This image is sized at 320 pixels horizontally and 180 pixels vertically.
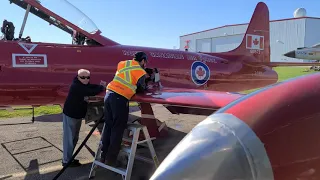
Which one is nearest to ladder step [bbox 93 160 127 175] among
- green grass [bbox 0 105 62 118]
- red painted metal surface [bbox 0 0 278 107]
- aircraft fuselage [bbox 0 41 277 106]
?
red painted metal surface [bbox 0 0 278 107]

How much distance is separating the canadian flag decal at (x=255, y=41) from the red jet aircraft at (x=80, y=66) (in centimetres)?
214

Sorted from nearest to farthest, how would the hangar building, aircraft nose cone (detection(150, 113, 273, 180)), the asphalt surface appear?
aircraft nose cone (detection(150, 113, 273, 180))
the asphalt surface
the hangar building

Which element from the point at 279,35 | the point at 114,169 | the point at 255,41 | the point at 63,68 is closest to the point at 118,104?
the point at 114,169

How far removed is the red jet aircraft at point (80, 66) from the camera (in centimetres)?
470

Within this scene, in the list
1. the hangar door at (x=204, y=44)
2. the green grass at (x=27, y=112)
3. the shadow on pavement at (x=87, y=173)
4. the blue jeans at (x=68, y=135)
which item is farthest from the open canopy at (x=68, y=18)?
the hangar door at (x=204, y=44)

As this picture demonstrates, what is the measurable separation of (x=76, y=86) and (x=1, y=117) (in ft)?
18.9

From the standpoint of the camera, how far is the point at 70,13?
5.91 metres

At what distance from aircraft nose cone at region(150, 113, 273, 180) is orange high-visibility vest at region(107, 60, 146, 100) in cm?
270

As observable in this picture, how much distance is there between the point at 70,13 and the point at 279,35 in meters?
50.3

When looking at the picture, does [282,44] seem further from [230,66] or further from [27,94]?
[27,94]

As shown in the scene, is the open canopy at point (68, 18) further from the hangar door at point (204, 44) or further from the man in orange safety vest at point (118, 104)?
the hangar door at point (204, 44)

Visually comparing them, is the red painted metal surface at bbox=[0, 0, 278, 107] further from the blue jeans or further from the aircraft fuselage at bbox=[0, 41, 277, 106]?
the blue jeans

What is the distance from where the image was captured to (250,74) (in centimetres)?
914

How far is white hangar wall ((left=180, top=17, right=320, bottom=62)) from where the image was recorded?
46188 millimetres
